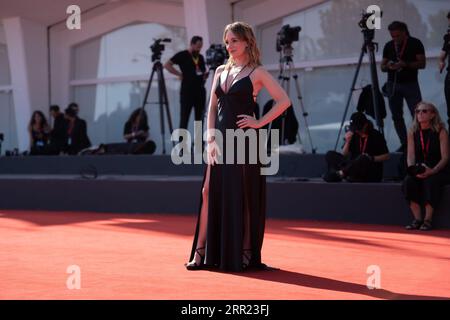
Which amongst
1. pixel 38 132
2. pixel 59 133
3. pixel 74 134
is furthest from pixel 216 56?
pixel 38 132

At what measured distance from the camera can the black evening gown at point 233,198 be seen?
14.6 feet

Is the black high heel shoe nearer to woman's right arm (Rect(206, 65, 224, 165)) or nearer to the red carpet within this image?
the red carpet

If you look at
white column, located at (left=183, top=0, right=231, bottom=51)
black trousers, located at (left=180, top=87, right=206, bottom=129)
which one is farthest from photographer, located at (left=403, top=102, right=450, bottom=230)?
white column, located at (left=183, top=0, right=231, bottom=51)

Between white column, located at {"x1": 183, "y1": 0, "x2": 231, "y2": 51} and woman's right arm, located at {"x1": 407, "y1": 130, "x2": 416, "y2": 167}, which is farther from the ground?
white column, located at {"x1": 183, "y1": 0, "x2": 231, "y2": 51}

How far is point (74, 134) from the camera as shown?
12.0m

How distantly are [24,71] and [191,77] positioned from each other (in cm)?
510

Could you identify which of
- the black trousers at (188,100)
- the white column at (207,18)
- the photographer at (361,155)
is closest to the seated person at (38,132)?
the white column at (207,18)

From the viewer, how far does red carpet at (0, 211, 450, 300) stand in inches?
145

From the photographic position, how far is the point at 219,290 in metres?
3.71

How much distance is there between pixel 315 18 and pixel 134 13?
379cm

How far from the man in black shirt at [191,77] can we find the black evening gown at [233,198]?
5475mm

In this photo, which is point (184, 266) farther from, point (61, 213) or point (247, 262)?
point (61, 213)

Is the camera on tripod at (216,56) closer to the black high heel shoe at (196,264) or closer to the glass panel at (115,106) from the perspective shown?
the glass panel at (115,106)

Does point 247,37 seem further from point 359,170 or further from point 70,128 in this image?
point 70,128
